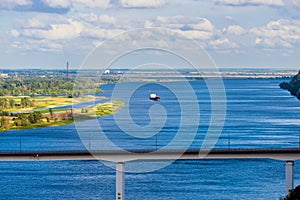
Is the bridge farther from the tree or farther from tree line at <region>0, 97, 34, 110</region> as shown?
tree line at <region>0, 97, 34, 110</region>

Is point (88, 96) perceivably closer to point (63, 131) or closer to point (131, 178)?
point (63, 131)

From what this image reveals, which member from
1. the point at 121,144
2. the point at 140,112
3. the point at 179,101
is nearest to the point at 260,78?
the point at 179,101

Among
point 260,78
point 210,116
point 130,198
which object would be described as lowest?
point 130,198

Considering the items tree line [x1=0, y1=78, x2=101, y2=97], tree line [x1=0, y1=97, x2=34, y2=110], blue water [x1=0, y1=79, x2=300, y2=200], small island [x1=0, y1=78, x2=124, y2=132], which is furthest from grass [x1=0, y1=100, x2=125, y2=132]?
tree line [x1=0, y1=78, x2=101, y2=97]

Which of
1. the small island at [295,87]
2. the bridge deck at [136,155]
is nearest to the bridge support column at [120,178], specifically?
the bridge deck at [136,155]

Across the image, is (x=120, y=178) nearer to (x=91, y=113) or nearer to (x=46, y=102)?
(x=91, y=113)
